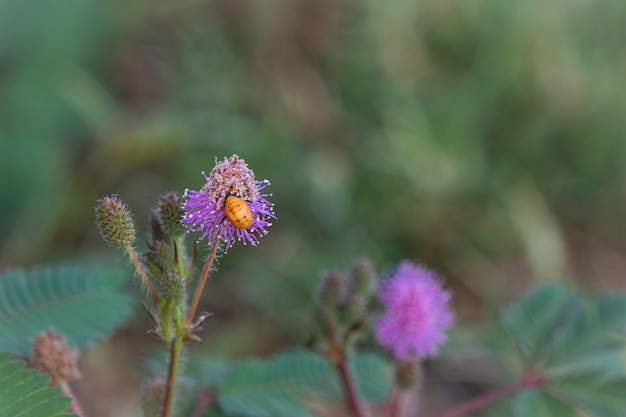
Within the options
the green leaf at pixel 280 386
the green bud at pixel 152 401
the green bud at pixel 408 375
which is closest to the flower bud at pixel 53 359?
the green bud at pixel 152 401

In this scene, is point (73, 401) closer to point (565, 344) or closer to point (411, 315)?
point (411, 315)

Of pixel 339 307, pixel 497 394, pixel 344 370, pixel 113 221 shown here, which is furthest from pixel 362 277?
pixel 113 221

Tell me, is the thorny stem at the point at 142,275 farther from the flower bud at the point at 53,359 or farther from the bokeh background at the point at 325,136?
the bokeh background at the point at 325,136

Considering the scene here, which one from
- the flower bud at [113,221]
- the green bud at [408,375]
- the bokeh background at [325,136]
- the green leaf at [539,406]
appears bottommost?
the flower bud at [113,221]

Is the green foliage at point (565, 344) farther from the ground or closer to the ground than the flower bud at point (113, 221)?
farther from the ground

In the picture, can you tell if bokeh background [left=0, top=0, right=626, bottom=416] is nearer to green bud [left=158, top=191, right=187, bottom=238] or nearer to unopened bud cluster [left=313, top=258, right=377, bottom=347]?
unopened bud cluster [left=313, top=258, right=377, bottom=347]

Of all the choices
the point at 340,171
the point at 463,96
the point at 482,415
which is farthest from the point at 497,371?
the point at 463,96

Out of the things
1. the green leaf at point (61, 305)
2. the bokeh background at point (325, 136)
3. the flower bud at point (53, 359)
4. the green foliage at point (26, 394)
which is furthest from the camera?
the bokeh background at point (325, 136)

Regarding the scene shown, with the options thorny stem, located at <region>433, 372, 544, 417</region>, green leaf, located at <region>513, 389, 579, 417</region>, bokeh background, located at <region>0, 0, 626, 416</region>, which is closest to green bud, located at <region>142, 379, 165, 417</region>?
thorny stem, located at <region>433, 372, 544, 417</region>

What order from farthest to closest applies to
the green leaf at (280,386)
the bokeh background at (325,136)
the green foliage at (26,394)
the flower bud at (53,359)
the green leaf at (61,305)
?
1. the bokeh background at (325,136)
2. the green leaf at (280,386)
3. the green leaf at (61,305)
4. the flower bud at (53,359)
5. the green foliage at (26,394)
